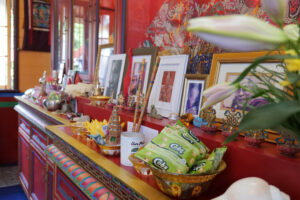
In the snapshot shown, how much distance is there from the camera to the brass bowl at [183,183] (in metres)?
0.82

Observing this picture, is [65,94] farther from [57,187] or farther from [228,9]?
[228,9]

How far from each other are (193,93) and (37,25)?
4.25 m

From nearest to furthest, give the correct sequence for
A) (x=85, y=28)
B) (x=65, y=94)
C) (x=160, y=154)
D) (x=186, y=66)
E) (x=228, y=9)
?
(x=160, y=154) → (x=228, y=9) → (x=186, y=66) → (x=65, y=94) → (x=85, y=28)

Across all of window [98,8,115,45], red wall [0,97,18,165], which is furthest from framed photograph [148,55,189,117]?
red wall [0,97,18,165]

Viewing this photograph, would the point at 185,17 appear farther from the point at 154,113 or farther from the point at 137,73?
the point at 154,113

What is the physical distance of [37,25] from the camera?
4.82m

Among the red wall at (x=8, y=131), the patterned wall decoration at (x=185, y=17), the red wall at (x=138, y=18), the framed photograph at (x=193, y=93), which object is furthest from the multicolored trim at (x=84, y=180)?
the red wall at (x=8, y=131)

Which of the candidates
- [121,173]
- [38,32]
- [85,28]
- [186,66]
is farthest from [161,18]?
[38,32]

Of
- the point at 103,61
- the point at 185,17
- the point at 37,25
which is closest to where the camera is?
the point at 185,17

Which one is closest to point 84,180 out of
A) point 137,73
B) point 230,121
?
point 230,121

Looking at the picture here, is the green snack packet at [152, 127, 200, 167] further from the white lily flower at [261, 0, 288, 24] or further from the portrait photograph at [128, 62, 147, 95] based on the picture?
the portrait photograph at [128, 62, 147, 95]

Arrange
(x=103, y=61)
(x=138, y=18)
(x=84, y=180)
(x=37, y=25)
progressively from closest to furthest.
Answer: (x=84, y=180), (x=138, y=18), (x=103, y=61), (x=37, y=25)

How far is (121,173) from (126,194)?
0.32 ft

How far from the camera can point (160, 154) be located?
0.93 m
